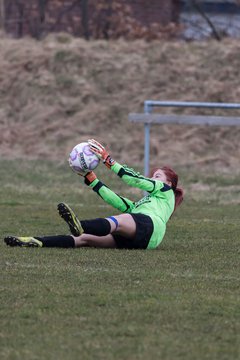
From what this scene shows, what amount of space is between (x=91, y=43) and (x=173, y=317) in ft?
73.7

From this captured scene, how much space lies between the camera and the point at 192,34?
36.3m

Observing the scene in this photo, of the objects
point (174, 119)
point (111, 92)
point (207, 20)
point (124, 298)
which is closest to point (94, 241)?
point (124, 298)

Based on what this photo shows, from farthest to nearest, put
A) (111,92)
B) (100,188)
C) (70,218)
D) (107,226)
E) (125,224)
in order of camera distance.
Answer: (111,92)
(100,188)
(125,224)
(107,226)
(70,218)

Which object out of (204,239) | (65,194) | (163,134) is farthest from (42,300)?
(163,134)

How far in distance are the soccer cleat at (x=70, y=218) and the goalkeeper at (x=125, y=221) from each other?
3.3 inches

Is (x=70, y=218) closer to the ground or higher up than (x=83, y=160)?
closer to the ground

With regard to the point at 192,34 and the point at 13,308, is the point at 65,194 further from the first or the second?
the point at 192,34

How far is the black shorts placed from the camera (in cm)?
1044

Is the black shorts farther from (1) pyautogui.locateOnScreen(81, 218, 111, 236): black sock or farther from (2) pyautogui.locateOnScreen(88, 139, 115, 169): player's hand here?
(2) pyautogui.locateOnScreen(88, 139, 115, 169): player's hand

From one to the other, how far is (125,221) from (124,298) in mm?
2474

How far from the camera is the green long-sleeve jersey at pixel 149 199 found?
34.8 feet

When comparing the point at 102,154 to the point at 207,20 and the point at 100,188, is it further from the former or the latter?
the point at 207,20

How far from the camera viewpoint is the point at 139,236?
10.6m

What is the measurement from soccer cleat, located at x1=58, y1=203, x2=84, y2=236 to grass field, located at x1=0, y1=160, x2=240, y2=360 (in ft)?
0.88
